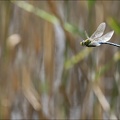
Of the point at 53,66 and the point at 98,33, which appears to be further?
the point at 53,66

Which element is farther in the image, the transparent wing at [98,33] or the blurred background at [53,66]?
the blurred background at [53,66]

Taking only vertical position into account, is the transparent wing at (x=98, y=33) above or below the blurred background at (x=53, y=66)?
above

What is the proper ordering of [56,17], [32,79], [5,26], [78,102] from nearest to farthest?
[56,17] → [5,26] → [78,102] → [32,79]

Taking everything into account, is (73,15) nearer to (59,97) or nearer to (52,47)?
(52,47)

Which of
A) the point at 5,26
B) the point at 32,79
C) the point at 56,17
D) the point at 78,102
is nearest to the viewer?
the point at 56,17

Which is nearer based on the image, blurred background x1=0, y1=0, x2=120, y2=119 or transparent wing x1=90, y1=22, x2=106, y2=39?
transparent wing x1=90, y1=22, x2=106, y2=39

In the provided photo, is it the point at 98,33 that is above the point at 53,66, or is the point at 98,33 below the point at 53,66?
above

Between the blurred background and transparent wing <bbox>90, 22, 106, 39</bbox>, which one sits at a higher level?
transparent wing <bbox>90, 22, 106, 39</bbox>

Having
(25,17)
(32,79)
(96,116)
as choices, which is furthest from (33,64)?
(96,116)
